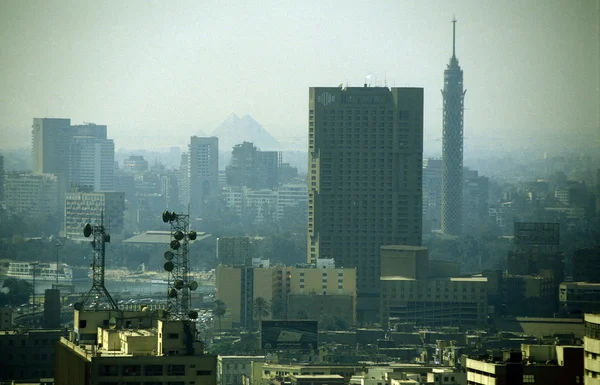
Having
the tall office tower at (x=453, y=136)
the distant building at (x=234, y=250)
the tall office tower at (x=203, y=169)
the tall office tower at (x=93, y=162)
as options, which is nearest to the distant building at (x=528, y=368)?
the distant building at (x=234, y=250)

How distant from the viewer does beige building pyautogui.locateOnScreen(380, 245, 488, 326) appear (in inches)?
3039

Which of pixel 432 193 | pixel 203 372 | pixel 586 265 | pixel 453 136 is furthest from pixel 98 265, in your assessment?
pixel 432 193

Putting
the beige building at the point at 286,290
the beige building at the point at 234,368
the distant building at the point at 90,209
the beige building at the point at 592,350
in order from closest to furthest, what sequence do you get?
the beige building at the point at 592,350 < the beige building at the point at 234,368 < the beige building at the point at 286,290 < the distant building at the point at 90,209

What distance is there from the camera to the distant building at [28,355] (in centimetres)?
4800

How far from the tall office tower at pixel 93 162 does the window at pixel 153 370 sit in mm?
114209

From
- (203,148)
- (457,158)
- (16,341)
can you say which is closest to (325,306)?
(16,341)

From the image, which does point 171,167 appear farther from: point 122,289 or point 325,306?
point 325,306

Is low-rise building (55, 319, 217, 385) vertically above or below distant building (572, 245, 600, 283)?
below

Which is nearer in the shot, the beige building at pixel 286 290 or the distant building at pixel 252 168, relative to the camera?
the beige building at pixel 286 290

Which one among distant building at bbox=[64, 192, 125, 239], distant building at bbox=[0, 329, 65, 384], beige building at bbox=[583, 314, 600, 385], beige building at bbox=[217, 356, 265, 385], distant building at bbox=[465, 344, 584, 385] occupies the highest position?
distant building at bbox=[64, 192, 125, 239]

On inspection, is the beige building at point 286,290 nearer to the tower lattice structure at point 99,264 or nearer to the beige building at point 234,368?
the beige building at point 234,368

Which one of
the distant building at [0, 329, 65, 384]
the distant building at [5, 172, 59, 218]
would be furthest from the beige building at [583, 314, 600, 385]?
the distant building at [5, 172, 59, 218]

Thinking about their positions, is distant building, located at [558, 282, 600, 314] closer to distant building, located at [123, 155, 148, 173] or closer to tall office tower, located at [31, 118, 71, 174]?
tall office tower, located at [31, 118, 71, 174]

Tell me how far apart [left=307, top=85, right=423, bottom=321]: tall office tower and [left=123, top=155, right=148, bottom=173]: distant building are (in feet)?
260
